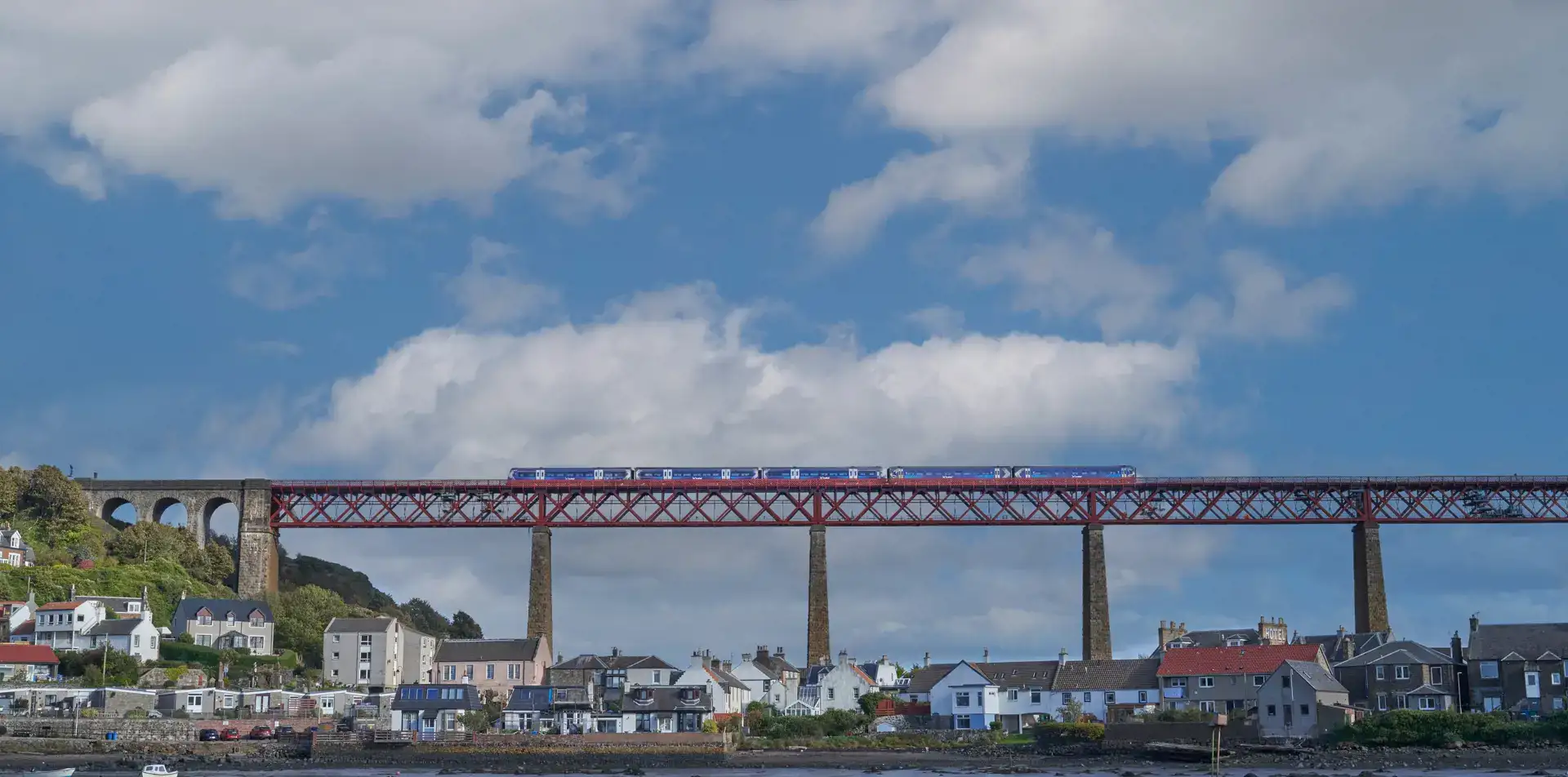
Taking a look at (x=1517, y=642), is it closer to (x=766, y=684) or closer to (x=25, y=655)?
(x=766, y=684)

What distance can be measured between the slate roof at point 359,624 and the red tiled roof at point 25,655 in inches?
728

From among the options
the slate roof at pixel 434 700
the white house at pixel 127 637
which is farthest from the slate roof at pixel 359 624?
the slate roof at pixel 434 700

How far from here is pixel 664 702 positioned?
9938 cm

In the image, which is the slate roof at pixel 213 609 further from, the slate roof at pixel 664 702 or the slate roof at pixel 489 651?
the slate roof at pixel 664 702

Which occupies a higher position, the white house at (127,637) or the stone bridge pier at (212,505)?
the stone bridge pier at (212,505)

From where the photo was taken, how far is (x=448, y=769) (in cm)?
8900

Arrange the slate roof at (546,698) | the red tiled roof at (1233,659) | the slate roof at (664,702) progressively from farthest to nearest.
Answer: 1. the red tiled roof at (1233,659)
2. the slate roof at (546,698)
3. the slate roof at (664,702)

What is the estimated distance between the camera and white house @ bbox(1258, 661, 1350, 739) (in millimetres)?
96938

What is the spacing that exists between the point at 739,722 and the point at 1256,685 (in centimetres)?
2940

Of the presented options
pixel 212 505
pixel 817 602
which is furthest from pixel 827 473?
pixel 212 505

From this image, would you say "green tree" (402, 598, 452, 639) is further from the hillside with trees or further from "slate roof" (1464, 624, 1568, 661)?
"slate roof" (1464, 624, 1568, 661)

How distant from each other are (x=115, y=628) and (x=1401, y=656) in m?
75.8

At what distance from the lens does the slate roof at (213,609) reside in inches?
4749

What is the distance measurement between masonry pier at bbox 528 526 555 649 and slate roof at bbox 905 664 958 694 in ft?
82.3
